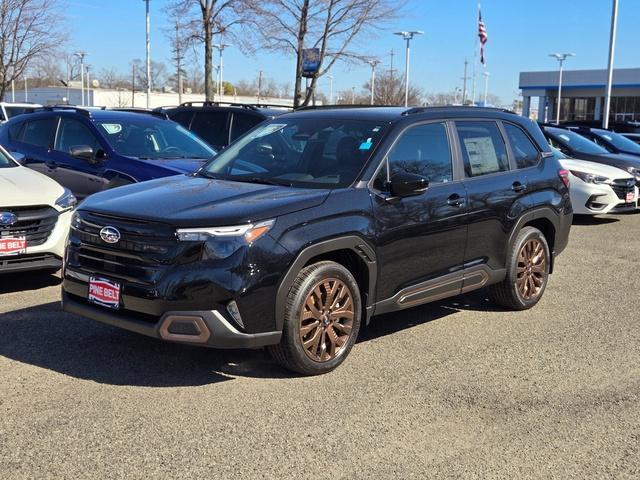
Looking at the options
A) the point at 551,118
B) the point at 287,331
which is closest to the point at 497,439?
the point at 287,331

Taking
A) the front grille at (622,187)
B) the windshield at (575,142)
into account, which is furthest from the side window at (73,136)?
the windshield at (575,142)

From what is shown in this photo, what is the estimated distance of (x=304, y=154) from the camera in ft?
17.3

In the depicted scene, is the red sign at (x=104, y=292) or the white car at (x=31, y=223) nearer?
the red sign at (x=104, y=292)

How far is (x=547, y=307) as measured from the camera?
6719 millimetres

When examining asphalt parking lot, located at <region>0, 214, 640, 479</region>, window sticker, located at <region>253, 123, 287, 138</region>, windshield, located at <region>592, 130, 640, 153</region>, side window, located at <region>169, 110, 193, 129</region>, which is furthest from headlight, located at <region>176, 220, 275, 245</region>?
windshield, located at <region>592, 130, 640, 153</region>

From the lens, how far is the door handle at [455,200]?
5.44 metres

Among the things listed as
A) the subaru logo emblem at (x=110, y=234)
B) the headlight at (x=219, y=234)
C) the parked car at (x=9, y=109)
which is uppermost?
the parked car at (x=9, y=109)

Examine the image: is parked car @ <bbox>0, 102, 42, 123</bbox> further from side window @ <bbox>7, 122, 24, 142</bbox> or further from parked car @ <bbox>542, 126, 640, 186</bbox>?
parked car @ <bbox>542, 126, 640, 186</bbox>

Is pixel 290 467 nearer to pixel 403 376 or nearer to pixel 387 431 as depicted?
pixel 387 431

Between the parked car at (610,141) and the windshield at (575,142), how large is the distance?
801mm

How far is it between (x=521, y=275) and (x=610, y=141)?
33.1 feet

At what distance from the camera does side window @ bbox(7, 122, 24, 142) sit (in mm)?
9703

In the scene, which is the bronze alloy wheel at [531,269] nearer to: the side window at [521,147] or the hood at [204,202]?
the side window at [521,147]

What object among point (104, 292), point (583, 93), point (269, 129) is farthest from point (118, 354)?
point (583, 93)
